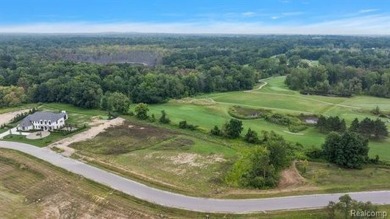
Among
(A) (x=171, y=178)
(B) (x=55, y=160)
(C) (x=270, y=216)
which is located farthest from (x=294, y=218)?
(B) (x=55, y=160)

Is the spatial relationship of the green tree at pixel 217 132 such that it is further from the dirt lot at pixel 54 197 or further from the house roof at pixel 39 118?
the house roof at pixel 39 118

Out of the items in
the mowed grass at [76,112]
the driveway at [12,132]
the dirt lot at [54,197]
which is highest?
the mowed grass at [76,112]

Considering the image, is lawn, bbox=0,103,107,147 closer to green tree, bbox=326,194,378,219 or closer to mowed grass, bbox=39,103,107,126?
mowed grass, bbox=39,103,107,126

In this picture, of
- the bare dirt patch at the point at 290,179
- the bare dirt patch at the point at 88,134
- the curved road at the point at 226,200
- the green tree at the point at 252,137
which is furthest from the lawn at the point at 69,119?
the bare dirt patch at the point at 290,179

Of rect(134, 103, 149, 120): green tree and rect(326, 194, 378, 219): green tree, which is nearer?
rect(326, 194, 378, 219): green tree

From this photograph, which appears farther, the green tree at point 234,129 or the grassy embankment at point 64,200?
the green tree at point 234,129

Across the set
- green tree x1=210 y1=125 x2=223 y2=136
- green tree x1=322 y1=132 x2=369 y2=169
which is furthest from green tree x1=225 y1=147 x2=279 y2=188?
green tree x1=210 y1=125 x2=223 y2=136
